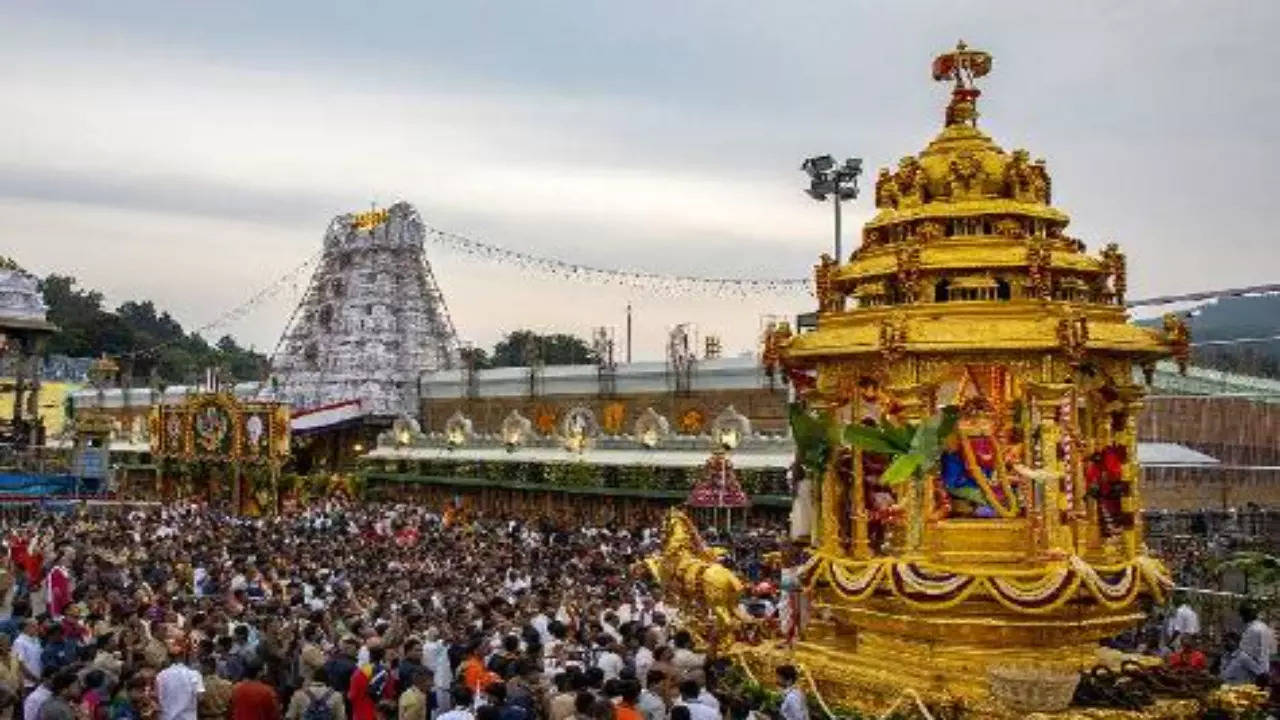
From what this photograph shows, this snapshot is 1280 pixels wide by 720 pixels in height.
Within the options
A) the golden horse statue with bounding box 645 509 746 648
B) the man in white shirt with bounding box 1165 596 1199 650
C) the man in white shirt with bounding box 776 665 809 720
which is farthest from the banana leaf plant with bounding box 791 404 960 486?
the man in white shirt with bounding box 1165 596 1199 650

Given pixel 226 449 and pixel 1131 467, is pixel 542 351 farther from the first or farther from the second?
pixel 1131 467

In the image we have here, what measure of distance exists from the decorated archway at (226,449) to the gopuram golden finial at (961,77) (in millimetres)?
35135

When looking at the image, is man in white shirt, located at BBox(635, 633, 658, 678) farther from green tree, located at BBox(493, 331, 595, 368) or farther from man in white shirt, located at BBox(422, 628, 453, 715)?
green tree, located at BBox(493, 331, 595, 368)

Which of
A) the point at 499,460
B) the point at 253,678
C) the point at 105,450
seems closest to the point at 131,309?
the point at 105,450

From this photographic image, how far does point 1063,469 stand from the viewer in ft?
34.9

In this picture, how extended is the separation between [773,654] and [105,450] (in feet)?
128

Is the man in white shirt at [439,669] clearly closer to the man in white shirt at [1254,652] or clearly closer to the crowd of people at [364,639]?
the crowd of people at [364,639]

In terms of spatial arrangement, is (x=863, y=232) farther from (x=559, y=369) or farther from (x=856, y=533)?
(x=559, y=369)

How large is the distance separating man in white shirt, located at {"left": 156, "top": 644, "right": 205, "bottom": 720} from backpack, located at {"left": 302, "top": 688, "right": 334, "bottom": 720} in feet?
3.12

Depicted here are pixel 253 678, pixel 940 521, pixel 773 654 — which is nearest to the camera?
pixel 253 678

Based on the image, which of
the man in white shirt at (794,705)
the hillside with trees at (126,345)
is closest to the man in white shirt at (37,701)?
the man in white shirt at (794,705)

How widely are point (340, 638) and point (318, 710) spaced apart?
293 cm

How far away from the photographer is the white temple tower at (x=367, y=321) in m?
65.3

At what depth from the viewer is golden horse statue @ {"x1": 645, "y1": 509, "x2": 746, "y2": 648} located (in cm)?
1267
